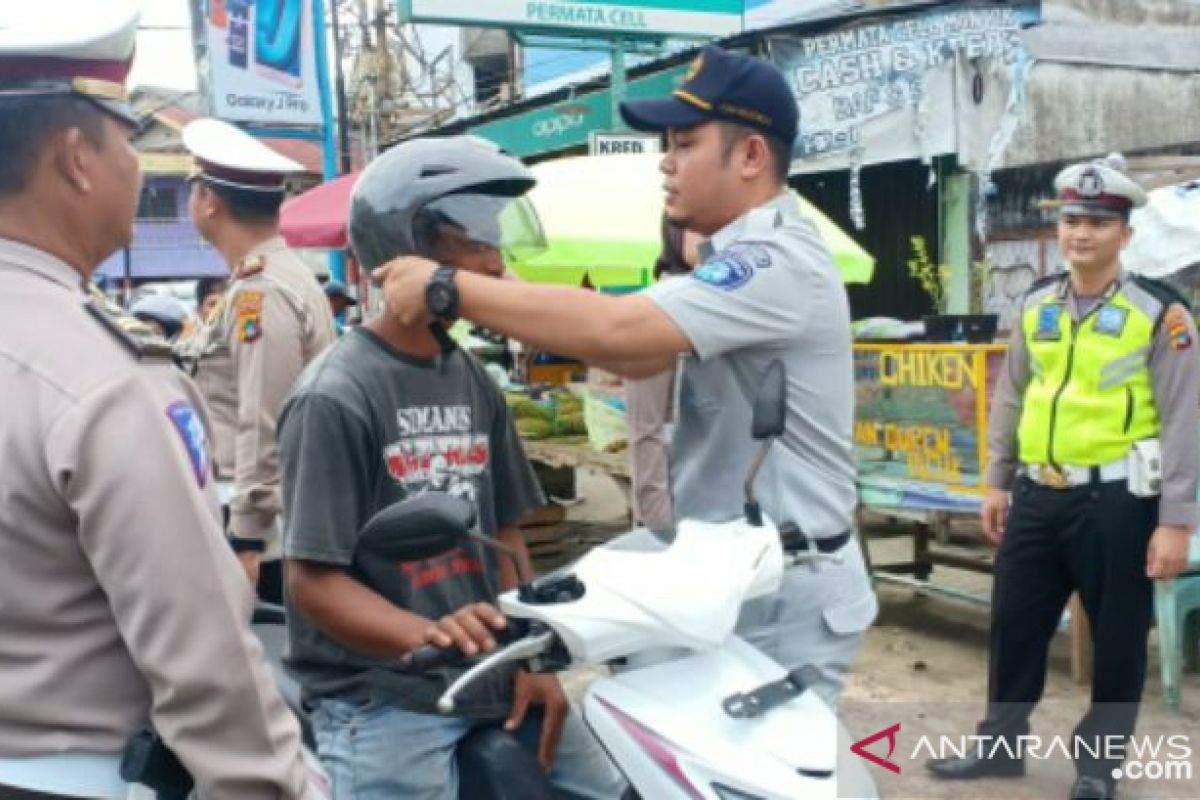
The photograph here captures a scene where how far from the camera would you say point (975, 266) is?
9.53 meters

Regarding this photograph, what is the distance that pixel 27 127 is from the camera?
4.51ft

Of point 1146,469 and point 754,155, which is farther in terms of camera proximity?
point 1146,469

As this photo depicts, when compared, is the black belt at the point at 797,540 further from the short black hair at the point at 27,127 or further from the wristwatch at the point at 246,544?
the wristwatch at the point at 246,544

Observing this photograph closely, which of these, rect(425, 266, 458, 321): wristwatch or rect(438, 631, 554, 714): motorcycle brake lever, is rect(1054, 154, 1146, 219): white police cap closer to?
rect(425, 266, 458, 321): wristwatch

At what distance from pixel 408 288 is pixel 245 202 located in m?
1.96

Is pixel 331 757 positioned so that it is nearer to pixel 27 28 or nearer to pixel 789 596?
pixel 789 596

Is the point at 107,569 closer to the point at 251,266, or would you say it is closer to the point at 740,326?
the point at 740,326

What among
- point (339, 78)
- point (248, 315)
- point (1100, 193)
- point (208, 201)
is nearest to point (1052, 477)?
point (1100, 193)

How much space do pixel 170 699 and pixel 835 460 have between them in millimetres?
1248

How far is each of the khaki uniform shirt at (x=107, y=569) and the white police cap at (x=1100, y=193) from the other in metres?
3.16

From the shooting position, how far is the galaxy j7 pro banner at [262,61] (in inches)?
362

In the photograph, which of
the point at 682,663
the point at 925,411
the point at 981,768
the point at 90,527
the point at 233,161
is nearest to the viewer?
the point at 90,527

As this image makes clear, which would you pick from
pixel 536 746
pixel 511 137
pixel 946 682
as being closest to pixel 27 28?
pixel 536 746

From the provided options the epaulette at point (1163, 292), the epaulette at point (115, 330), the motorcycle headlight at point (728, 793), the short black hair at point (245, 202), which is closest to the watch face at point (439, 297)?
the epaulette at point (115, 330)
